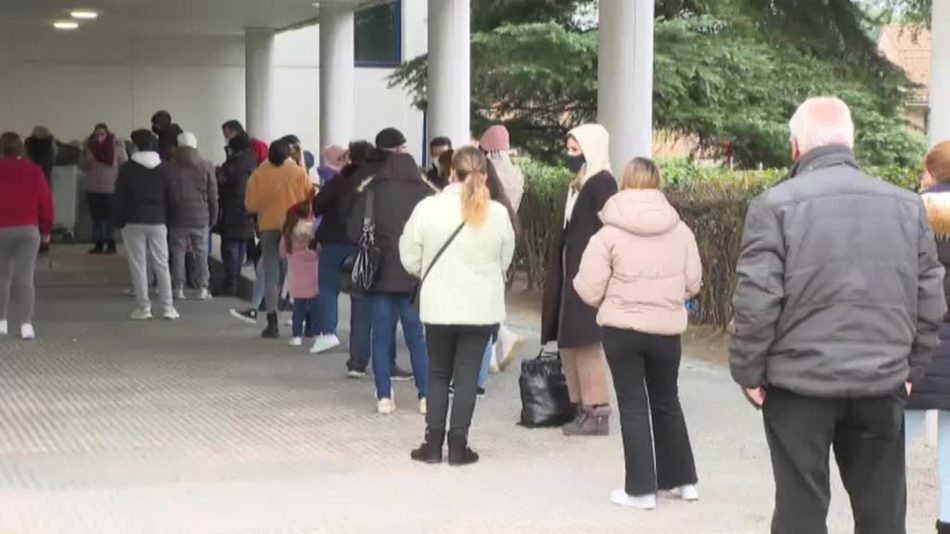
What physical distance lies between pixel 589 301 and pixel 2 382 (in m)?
5.68

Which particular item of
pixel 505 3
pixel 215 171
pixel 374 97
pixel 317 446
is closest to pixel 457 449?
pixel 317 446

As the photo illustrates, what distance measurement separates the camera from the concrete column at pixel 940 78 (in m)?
10.2

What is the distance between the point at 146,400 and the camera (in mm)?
10602

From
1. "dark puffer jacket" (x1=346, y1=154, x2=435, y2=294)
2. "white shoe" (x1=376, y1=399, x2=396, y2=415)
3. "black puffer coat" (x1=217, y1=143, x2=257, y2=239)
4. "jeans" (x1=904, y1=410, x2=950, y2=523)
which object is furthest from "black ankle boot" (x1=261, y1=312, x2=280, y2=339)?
"jeans" (x1=904, y1=410, x2=950, y2=523)

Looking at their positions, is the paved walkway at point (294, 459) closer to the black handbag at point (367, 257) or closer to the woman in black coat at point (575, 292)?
the woman in black coat at point (575, 292)

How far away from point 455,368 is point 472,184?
3.34 ft

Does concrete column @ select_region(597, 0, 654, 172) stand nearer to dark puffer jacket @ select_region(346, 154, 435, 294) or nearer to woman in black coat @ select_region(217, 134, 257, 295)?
woman in black coat @ select_region(217, 134, 257, 295)

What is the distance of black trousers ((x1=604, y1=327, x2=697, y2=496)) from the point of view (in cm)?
729

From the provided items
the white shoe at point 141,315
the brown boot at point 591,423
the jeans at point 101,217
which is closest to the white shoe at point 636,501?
the brown boot at point 591,423

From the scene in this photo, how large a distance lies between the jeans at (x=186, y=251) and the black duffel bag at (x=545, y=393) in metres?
7.45

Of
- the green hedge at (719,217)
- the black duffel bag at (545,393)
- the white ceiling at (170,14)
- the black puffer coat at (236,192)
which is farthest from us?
the white ceiling at (170,14)

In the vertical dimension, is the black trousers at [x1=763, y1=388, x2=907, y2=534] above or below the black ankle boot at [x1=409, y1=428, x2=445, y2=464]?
above

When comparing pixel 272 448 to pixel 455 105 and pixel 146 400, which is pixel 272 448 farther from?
pixel 455 105

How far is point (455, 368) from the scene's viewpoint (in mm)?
8422
